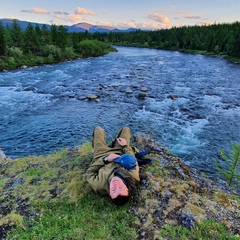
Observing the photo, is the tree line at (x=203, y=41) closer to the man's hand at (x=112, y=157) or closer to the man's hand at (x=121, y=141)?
the man's hand at (x=121, y=141)

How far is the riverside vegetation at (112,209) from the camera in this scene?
4.43 metres

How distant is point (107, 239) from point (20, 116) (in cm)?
1601

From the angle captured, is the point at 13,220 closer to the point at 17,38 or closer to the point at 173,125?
the point at 173,125

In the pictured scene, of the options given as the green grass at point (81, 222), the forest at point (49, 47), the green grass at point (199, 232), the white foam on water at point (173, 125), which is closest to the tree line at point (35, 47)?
the forest at point (49, 47)

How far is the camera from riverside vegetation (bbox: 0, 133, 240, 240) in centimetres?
443

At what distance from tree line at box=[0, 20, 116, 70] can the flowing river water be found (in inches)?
631

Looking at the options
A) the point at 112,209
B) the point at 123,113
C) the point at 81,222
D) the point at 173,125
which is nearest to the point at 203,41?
the point at 123,113

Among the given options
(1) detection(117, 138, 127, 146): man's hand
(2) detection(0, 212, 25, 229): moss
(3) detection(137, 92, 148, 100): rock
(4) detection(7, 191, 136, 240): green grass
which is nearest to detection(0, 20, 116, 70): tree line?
(3) detection(137, 92, 148, 100): rock

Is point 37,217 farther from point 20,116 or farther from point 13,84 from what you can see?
point 13,84

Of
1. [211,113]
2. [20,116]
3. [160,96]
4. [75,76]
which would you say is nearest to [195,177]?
[211,113]

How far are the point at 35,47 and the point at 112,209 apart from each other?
2213 inches

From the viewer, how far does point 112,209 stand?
504 cm

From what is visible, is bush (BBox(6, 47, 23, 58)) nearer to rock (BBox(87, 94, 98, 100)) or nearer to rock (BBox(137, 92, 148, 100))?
rock (BBox(87, 94, 98, 100))

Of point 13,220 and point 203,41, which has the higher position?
point 13,220
